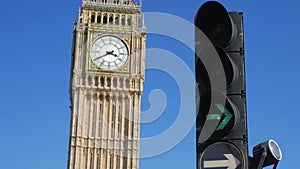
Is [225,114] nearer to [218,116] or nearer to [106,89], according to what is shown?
[218,116]

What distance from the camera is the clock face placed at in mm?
50906

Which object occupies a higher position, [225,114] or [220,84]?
[220,84]

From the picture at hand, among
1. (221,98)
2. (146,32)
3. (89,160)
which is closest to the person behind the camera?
(221,98)

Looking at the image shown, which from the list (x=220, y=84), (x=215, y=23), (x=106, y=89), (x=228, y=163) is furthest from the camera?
(x=106, y=89)

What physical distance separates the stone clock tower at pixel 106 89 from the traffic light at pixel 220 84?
4352cm

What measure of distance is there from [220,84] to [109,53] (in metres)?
45.3

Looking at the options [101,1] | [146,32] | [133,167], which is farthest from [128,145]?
[101,1]

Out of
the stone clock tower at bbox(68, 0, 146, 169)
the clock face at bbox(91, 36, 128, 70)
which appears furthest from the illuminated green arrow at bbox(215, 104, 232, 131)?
the clock face at bbox(91, 36, 128, 70)

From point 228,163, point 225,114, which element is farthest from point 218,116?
point 228,163

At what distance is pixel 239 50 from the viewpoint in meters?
6.07

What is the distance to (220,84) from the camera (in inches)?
229

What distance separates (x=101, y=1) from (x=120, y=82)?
8.37 metres

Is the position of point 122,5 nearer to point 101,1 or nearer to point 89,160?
point 101,1

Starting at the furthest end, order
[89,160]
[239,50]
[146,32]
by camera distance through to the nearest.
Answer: [146,32]
[89,160]
[239,50]
